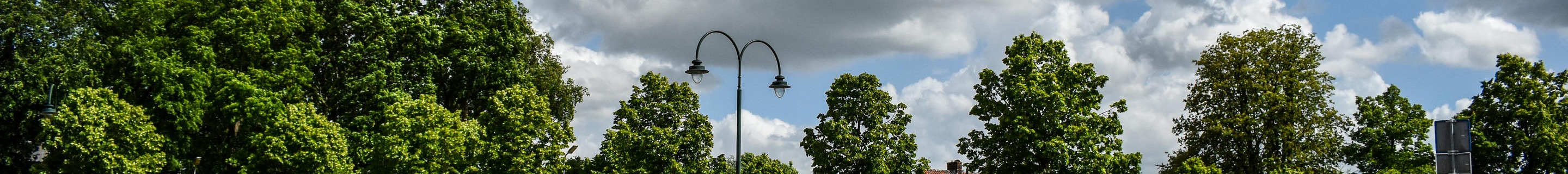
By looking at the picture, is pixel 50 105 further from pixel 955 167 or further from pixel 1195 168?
pixel 955 167

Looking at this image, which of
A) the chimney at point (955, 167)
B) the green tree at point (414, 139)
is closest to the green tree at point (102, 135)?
the green tree at point (414, 139)

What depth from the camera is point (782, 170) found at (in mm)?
39031

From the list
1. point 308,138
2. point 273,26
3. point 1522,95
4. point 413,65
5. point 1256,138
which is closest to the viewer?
point 308,138

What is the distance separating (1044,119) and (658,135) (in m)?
9.61

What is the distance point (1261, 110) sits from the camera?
38688 millimetres

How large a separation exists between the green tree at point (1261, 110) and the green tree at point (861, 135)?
9.77 meters

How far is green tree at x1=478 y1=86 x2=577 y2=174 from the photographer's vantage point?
1383 inches

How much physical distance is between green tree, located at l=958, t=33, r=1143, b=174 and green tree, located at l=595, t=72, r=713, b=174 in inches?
265

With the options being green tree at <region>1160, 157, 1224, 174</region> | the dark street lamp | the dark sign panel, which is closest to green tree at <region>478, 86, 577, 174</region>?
the dark street lamp

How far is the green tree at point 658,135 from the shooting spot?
35344 millimetres

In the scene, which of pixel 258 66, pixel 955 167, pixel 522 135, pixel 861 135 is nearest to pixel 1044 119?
pixel 861 135

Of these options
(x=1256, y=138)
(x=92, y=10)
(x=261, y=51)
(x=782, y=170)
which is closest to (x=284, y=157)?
(x=261, y=51)

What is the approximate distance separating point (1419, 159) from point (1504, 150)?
263cm

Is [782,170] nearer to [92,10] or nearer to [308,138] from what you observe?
[308,138]
